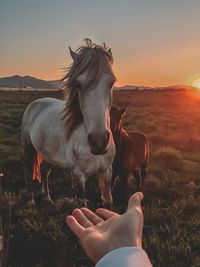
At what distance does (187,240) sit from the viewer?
3.81 meters

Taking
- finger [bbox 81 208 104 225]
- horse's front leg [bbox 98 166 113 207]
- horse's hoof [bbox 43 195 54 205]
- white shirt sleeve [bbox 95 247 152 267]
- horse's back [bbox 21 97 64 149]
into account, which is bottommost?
horse's hoof [bbox 43 195 54 205]

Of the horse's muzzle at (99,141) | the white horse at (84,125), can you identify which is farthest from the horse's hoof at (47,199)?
the horse's muzzle at (99,141)

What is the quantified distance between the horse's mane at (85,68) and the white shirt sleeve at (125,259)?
2.91m

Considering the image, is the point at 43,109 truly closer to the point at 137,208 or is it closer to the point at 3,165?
the point at 3,165

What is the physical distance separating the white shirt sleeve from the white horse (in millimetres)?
2616

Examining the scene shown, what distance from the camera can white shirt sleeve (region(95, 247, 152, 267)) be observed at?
89 cm

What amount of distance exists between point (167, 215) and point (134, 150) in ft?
4.89

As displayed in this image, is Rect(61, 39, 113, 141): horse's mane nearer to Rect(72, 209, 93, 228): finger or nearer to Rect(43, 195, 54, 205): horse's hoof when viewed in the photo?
Rect(43, 195, 54, 205): horse's hoof

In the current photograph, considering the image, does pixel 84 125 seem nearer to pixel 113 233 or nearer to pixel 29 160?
pixel 29 160

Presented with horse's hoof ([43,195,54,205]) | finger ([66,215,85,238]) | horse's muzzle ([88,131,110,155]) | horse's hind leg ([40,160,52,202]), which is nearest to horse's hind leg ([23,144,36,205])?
horse's hind leg ([40,160,52,202])

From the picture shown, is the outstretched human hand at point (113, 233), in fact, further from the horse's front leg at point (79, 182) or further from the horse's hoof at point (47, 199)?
the horse's hoof at point (47, 199)

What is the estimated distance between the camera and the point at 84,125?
14.2 ft

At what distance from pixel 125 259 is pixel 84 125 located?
3.45 m

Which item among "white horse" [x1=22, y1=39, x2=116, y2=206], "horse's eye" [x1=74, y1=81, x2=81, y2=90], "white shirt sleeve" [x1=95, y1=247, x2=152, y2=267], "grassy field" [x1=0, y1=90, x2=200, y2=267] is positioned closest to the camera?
"white shirt sleeve" [x1=95, y1=247, x2=152, y2=267]
